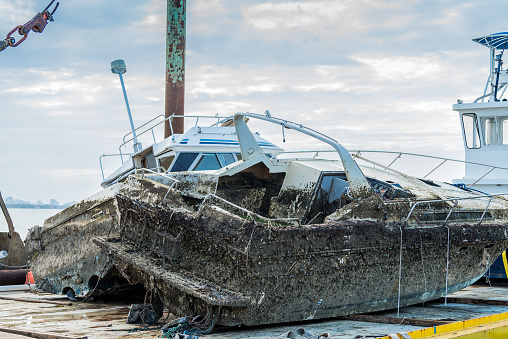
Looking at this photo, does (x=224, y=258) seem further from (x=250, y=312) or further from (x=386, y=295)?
(x=386, y=295)


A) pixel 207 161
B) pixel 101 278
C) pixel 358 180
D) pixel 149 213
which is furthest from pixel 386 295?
pixel 207 161

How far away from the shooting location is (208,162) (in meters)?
11.7

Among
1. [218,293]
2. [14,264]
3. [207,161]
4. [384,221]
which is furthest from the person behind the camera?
[14,264]

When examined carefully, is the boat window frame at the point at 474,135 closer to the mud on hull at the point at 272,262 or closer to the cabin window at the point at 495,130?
the cabin window at the point at 495,130

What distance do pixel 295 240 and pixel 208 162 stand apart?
542 cm

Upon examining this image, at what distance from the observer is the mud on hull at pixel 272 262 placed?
633 centimetres

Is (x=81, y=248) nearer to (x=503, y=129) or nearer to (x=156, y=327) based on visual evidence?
(x=156, y=327)

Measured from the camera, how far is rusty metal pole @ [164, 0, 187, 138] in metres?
16.2

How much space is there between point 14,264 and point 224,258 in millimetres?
9170

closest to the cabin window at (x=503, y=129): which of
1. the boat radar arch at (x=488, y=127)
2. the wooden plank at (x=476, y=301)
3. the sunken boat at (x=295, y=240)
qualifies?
the boat radar arch at (x=488, y=127)

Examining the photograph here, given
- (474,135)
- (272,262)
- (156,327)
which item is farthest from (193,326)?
(474,135)

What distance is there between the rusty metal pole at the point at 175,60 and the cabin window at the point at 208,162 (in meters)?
4.67

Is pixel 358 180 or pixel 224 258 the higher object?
pixel 358 180

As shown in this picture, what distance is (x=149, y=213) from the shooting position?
7.30m
